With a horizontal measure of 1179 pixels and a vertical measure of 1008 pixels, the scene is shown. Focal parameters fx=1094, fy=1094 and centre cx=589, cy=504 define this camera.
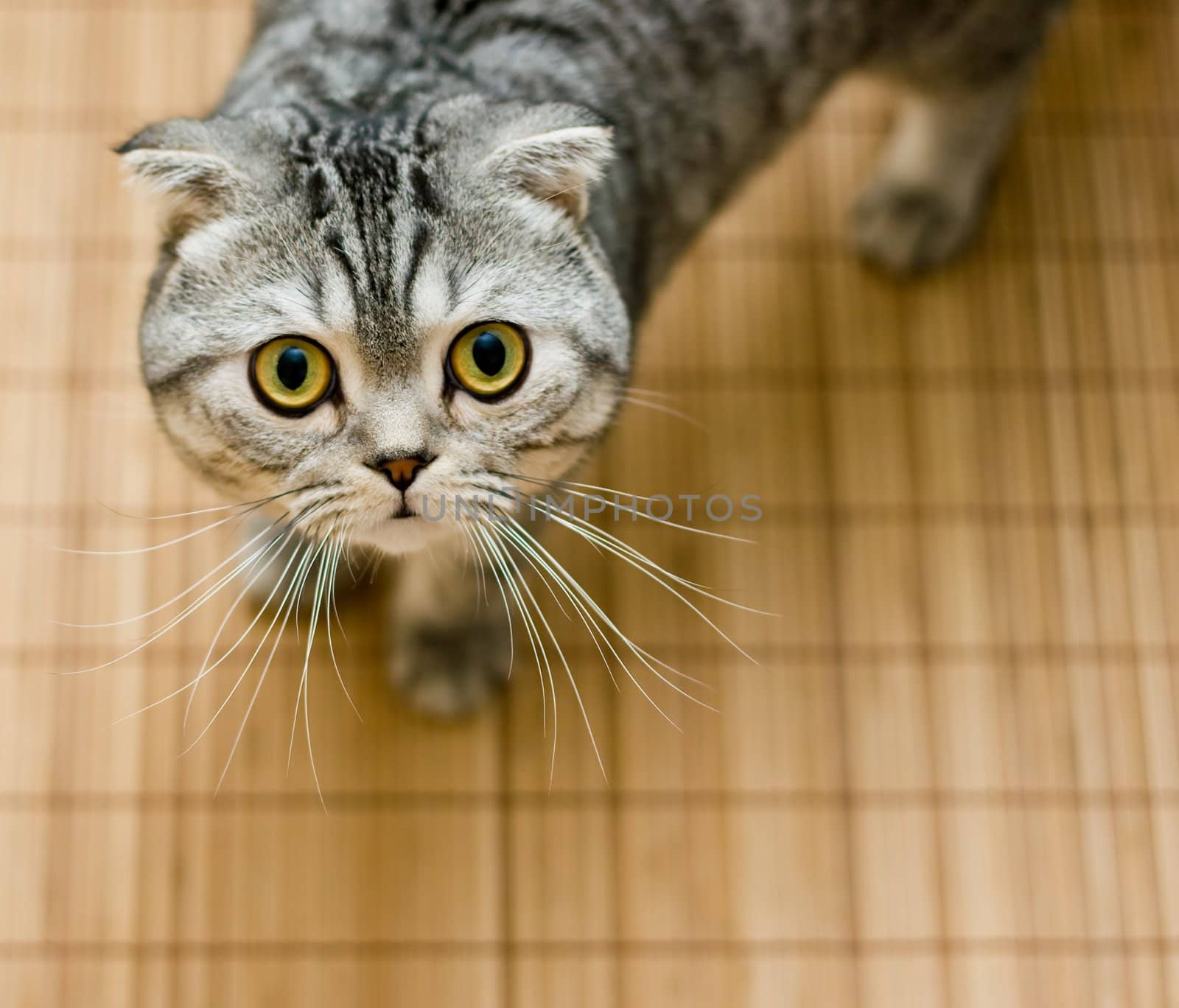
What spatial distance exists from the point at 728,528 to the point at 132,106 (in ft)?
2.91

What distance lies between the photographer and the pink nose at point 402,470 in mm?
740

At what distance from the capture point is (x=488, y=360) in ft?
2.49

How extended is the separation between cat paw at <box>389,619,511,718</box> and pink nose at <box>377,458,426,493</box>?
1.44ft

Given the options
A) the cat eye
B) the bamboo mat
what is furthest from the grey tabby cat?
the bamboo mat

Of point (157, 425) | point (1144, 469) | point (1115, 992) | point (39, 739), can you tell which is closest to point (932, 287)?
point (1144, 469)

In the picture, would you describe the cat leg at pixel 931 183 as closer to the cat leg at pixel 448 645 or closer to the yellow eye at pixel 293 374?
the cat leg at pixel 448 645

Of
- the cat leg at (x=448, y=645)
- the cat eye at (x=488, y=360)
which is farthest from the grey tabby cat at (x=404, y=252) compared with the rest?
the cat leg at (x=448, y=645)

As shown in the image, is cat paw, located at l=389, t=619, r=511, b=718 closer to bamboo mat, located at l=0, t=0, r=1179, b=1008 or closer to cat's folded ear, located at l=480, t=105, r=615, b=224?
bamboo mat, located at l=0, t=0, r=1179, b=1008

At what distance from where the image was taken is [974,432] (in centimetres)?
130

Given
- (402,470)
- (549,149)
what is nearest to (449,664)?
(402,470)

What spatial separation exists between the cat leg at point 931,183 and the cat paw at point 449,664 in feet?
2.14

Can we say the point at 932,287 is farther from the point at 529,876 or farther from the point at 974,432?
the point at 529,876

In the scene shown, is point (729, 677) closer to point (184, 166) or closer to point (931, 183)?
point (931, 183)

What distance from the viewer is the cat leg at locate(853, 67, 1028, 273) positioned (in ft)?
4.12
